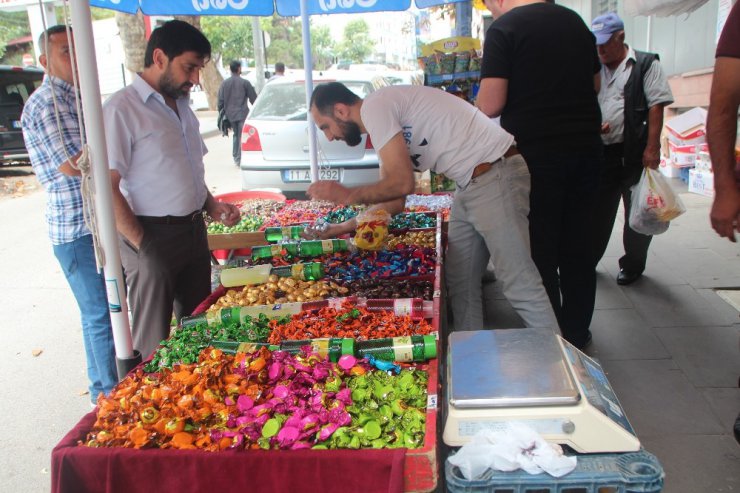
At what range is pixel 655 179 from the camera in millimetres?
3828

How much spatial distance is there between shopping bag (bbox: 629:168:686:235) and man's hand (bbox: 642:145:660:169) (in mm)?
115

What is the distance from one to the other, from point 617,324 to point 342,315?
2.46m

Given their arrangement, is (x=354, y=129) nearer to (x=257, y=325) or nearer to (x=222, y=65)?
(x=257, y=325)

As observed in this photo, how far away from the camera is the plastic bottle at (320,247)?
3.29m

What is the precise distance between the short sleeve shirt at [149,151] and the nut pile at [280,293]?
53 cm

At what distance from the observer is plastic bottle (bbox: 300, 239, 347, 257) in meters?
3.29

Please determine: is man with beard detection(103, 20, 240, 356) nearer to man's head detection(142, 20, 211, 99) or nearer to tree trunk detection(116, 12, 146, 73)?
man's head detection(142, 20, 211, 99)

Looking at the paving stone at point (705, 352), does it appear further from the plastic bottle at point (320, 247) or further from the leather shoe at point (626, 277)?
the plastic bottle at point (320, 247)

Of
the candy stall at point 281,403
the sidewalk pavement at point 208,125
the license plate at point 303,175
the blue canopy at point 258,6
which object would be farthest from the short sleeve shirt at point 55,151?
the sidewalk pavement at point 208,125

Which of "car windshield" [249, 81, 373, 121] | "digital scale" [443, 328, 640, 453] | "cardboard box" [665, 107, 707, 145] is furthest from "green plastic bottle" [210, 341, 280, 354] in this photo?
"cardboard box" [665, 107, 707, 145]

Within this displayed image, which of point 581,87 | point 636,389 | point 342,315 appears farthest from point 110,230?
point 636,389

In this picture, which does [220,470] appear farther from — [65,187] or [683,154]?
[683,154]

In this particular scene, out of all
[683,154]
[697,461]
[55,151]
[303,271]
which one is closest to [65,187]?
[55,151]

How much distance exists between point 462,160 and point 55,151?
1868mm
